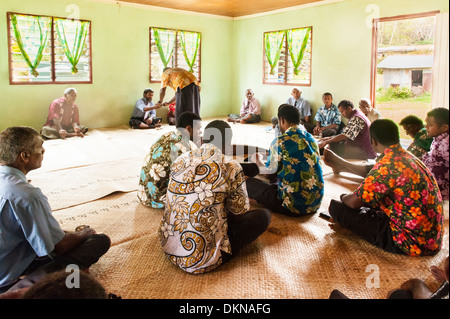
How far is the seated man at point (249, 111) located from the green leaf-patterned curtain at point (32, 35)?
4.01 m

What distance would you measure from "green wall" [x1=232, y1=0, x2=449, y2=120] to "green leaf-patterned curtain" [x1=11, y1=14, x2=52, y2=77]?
4.42 meters

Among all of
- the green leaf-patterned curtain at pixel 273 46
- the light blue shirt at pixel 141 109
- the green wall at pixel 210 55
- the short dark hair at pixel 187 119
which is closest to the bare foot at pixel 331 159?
the short dark hair at pixel 187 119

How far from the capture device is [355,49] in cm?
704

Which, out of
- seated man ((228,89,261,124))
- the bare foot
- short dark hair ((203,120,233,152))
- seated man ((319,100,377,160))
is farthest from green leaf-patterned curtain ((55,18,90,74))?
short dark hair ((203,120,233,152))

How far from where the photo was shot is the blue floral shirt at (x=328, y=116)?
6.95 metres

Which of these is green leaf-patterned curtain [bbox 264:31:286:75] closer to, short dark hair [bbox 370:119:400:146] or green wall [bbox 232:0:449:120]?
green wall [bbox 232:0:449:120]

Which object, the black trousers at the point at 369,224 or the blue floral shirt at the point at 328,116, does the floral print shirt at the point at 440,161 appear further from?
the blue floral shirt at the point at 328,116

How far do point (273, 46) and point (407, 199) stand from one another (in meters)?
6.89

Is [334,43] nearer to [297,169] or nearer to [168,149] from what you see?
[297,169]

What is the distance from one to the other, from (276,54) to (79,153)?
4880mm

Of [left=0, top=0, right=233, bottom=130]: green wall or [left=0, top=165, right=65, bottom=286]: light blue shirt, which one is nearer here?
[left=0, top=165, right=65, bottom=286]: light blue shirt

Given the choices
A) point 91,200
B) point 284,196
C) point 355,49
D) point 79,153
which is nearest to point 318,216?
point 284,196

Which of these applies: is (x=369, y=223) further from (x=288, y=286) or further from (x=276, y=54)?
(x=276, y=54)

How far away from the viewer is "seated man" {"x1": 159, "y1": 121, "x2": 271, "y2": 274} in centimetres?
206
